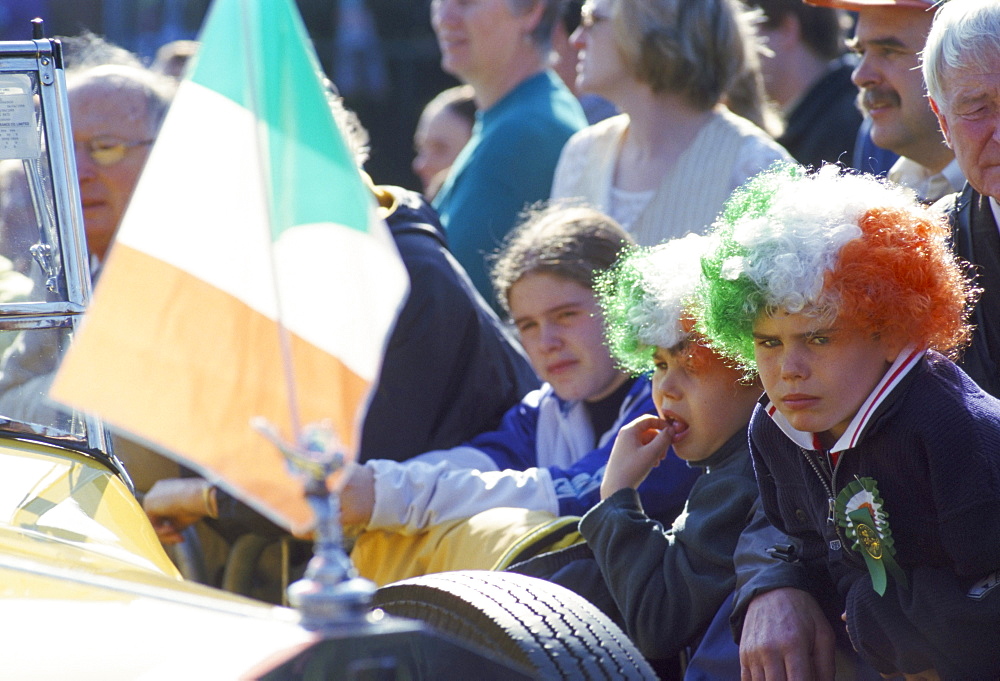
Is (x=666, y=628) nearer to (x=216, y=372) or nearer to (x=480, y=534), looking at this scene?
(x=480, y=534)

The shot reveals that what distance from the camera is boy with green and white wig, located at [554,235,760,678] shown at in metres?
2.72

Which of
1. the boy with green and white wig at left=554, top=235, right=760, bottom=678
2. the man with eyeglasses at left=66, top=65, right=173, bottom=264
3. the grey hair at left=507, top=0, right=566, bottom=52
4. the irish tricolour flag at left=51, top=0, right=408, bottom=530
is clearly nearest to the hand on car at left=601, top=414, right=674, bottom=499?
the boy with green and white wig at left=554, top=235, right=760, bottom=678

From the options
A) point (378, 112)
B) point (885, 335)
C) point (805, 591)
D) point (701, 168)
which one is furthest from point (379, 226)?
point (378, 112)

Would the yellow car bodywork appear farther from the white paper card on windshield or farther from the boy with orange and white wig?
the boy with orange and white wig

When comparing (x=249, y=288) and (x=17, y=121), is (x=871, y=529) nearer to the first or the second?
(x=249, y=288)

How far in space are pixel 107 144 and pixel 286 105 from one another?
9.02ft

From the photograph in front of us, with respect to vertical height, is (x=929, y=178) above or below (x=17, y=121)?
below

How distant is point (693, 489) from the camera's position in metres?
2.85

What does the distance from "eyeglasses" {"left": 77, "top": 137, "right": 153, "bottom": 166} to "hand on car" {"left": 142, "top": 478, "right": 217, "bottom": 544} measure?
42.2 inches

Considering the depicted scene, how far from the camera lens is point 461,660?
156cm

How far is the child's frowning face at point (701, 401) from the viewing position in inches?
112

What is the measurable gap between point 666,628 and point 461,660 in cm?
124

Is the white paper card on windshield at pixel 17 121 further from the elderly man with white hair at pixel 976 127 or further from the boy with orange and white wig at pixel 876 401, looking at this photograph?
the elderly man with white hair at pixel 976 127

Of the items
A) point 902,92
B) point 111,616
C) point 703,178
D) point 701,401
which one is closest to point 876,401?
point 701,401
